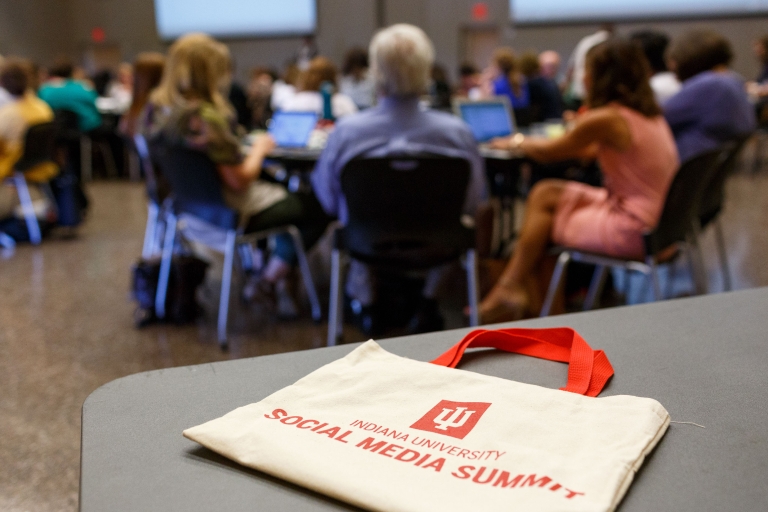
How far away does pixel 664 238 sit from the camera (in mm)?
2506

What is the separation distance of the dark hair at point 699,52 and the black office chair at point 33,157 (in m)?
4.03

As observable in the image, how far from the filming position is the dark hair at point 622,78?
2.73 meters

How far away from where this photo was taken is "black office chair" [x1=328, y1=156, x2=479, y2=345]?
2.34 meters

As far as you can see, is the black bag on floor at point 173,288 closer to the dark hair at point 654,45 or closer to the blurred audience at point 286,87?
the dark hair at point 654,45

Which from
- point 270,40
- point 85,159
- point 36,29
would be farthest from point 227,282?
point 36,29

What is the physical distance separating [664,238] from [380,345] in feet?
6.45

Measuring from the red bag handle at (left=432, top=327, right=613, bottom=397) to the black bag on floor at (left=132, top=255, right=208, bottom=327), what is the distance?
2673 millimetres

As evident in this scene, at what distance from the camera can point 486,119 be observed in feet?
11.7

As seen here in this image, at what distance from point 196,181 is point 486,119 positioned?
152 centimetres

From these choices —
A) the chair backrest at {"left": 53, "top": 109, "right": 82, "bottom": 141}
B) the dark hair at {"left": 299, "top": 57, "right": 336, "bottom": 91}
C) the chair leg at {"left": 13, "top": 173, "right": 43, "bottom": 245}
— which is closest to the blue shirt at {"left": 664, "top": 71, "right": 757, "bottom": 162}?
the dark hair at {"left": 299, "top": 57, "right": 336, "bottom": 91}

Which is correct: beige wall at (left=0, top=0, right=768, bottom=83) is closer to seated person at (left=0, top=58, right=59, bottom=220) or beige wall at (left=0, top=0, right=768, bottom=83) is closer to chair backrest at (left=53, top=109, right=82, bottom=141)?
chair backrest at (left=53, top=109, right=82, bottom=141)

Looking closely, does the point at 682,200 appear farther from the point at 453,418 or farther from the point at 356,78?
the point at 356,78

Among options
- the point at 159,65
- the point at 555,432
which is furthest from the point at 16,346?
the point at 555,432

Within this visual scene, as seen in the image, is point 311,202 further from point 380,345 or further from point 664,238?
point 380,345
